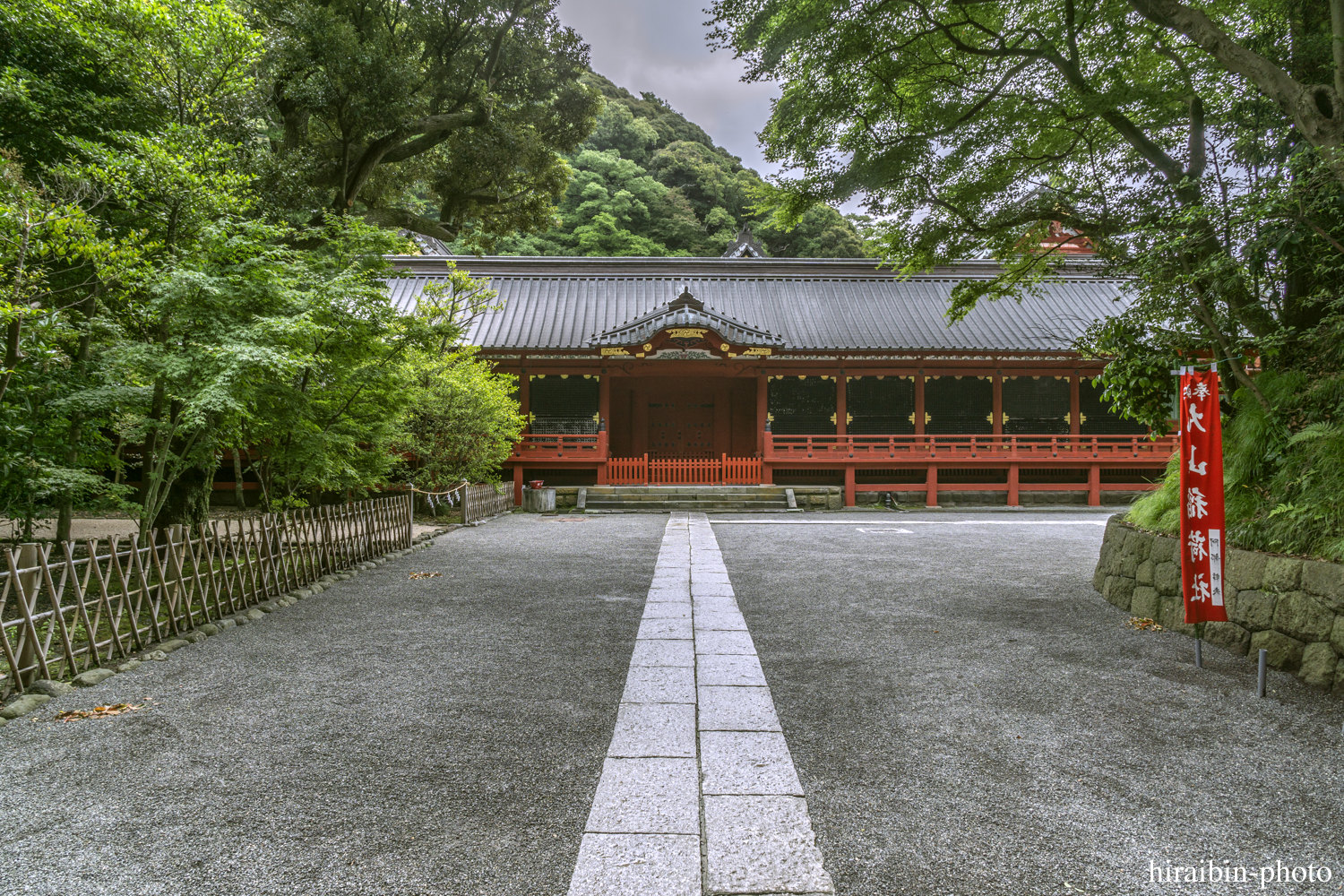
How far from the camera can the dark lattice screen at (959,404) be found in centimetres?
1759

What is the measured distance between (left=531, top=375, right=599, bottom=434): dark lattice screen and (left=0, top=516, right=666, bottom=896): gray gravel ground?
12.2 metres

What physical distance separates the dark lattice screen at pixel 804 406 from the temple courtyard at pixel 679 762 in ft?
40.9

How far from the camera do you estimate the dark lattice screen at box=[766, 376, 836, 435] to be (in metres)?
17.7

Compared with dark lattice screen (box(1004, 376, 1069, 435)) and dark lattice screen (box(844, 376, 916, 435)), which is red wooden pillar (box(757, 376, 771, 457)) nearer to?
dark lattice screen (box(844, 376, 916, 435))

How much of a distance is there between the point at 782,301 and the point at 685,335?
5.39 metres

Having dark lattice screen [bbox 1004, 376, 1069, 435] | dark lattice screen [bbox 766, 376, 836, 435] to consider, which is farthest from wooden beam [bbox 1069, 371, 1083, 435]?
dark lattice screen [bbox 766, 376, 836, 435]

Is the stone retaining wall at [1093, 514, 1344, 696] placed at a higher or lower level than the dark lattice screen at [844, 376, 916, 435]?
lower

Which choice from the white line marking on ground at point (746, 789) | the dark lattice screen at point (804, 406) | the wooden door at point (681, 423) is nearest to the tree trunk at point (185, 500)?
the white line marking on ground at point (746, 789)

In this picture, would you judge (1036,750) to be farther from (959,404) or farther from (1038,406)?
(1038,406)

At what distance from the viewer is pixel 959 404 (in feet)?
57.8

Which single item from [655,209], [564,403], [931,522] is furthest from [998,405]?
[655,209]

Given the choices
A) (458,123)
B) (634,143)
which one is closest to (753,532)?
(458,123)

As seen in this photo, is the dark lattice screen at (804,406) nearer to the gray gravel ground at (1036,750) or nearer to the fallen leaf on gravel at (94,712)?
the gray gravel ground at (1036,750)

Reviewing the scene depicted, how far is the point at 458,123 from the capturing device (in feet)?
34.3
